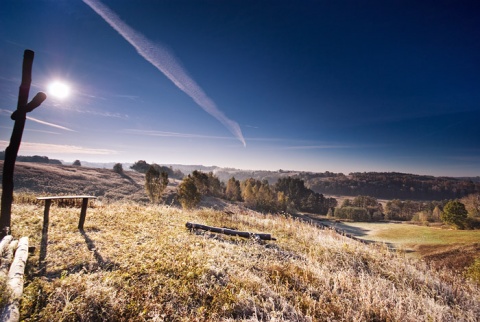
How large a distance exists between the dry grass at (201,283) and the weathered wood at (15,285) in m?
0.21

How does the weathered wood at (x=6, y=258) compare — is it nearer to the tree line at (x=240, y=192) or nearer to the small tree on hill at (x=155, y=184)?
the tree line at (x=240, y=192)

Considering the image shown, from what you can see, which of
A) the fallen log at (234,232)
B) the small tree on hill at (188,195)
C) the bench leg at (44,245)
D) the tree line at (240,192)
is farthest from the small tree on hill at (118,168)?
the fallen log at (234,232)

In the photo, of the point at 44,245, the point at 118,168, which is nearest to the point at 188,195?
the point at 44,245

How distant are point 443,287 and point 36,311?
9.99 meters

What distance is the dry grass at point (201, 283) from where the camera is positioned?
12.2ft

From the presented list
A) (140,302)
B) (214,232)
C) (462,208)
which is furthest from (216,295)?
(462,208)

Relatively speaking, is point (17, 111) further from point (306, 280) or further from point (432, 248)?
point (432, 248)

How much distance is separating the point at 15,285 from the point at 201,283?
10.6 ft

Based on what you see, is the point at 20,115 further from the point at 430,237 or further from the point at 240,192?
the point at 240,192

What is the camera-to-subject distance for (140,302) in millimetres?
3881

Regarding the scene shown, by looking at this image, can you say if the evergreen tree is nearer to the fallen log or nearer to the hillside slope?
the hillside slope

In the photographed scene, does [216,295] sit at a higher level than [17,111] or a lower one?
lower

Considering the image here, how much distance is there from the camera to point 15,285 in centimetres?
352

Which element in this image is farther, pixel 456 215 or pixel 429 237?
pixel 456 215
